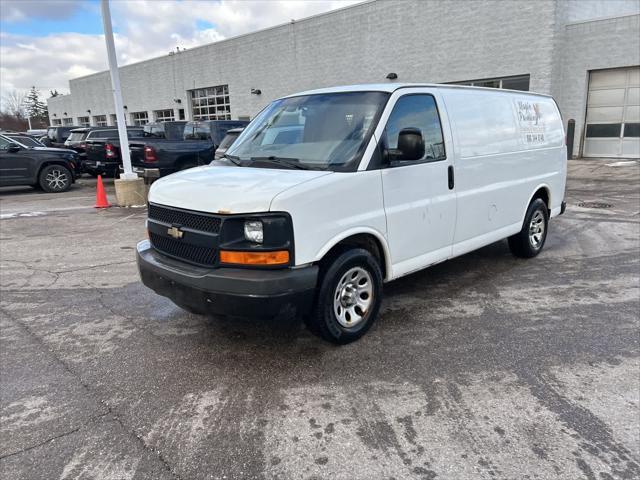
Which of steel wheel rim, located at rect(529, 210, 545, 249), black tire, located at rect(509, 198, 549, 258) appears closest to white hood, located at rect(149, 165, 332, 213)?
black tire, located at rect(509, 198, 549, 258)

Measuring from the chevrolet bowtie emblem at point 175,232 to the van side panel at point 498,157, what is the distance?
106 inches

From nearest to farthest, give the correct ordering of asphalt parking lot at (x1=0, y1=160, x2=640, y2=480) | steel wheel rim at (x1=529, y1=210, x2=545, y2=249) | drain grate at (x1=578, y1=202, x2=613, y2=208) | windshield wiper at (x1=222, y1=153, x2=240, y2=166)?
asphalt parking lot at (x1=0, y1=160, x2=640, y2=480), windshield wiper at (x1=222, y1=153, x2=240, y2=166), steel wheel rim at (x1=529, y1=210, x2=545, y2=249), drain grate at (x1=578, y1=202, x2=613, y2=208)

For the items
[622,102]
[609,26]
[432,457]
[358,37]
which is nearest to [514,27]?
[609,26]

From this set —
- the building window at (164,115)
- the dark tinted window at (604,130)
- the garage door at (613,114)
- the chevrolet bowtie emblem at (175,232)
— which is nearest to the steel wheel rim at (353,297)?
the chevrolet bowtie emblem at (175,232)

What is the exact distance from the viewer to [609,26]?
653 inches

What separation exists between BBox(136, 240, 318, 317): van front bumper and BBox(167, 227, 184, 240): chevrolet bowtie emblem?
0.27 metres

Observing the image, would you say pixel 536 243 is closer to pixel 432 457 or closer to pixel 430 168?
pixel 430 168

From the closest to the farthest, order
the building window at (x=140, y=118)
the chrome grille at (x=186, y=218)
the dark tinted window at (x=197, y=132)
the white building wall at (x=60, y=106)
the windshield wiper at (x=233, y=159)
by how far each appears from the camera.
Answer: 1. the chrome grille at (x=186, y=218)
2. the windshield wiper at (x=233, y=159)
3. the dark tinted window at (x=197, y=132)
4. the building window at (x=140, y=118)
5. the white building wall at (x=60, y=106)

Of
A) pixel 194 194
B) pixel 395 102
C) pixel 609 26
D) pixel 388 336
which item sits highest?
pixel 609 26

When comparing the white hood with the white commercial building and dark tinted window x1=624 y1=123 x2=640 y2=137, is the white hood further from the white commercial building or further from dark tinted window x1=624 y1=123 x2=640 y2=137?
dark tinted window x1=624 y1=123 x2=640 y2=137

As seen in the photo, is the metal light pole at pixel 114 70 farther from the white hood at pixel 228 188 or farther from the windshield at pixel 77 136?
the windshield at pixel 77 136

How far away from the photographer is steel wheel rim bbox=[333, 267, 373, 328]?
3916 millimetres

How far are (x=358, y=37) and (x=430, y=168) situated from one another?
69.6 ft

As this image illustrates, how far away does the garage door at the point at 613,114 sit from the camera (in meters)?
16.8
